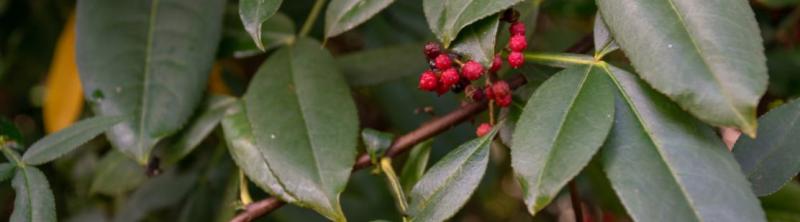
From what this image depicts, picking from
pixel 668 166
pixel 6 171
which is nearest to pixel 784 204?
pixel 668 166

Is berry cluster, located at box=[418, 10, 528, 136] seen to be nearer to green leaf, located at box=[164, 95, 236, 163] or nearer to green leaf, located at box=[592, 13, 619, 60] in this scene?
green leaf, located at box=[592, 13, 619, 60]

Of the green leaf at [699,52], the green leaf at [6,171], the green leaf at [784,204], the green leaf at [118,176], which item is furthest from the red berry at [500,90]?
the green leaf at [118,176]

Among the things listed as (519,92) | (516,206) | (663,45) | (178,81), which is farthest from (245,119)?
(516,206)

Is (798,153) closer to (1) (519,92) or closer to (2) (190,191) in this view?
(1) (519,92)

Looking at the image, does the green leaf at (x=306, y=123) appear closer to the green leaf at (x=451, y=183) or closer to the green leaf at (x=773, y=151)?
the green leaf at (x=451, y=183)

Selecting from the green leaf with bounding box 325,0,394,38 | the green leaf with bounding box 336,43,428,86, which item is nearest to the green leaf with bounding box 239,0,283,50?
the green leaf with bounding box 325,0,394,38

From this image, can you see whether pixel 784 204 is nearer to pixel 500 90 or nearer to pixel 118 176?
pixel 500 90
